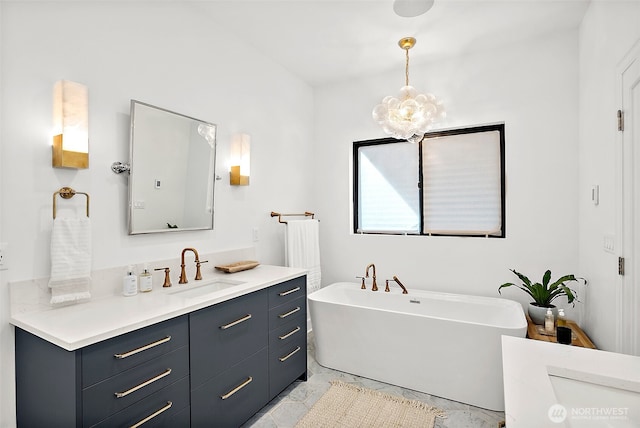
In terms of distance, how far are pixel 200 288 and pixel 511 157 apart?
2751mm

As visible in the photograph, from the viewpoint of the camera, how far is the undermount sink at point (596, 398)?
92cm

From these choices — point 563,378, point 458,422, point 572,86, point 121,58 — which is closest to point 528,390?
point 563,378

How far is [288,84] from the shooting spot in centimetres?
343

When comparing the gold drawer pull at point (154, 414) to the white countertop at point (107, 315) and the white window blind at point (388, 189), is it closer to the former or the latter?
the white countertop at point (107, 315)

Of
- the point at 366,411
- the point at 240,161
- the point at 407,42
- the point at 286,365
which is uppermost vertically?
the point at 407,42

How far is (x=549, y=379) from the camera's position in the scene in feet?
3.41

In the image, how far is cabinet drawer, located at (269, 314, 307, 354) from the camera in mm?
2225

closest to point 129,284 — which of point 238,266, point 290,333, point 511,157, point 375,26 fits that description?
point 238,266

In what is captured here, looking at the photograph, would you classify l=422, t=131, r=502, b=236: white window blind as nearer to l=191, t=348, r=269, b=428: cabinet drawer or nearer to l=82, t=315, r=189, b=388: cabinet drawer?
l=191, t=348, r=269, b=428: cabinet drawer

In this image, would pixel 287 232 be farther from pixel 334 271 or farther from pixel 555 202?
pixel 555 202

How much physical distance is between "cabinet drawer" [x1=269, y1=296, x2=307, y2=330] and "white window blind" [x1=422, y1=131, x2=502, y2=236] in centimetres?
153

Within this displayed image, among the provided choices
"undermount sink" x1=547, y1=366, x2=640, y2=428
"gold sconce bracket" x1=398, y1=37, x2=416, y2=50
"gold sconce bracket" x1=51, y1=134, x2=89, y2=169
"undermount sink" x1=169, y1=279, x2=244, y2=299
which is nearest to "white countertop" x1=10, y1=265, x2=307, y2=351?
"undermount sink" x1=169, y1=279, x2=244, y2=299

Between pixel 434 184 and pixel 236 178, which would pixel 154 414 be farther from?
pixel 434 184

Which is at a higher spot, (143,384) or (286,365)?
(143,384)
